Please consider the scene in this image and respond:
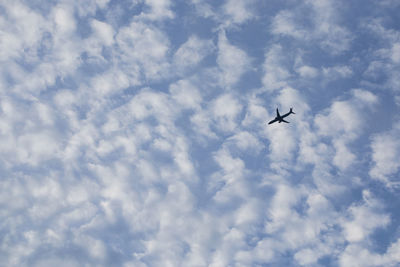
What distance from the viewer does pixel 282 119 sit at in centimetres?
9469
